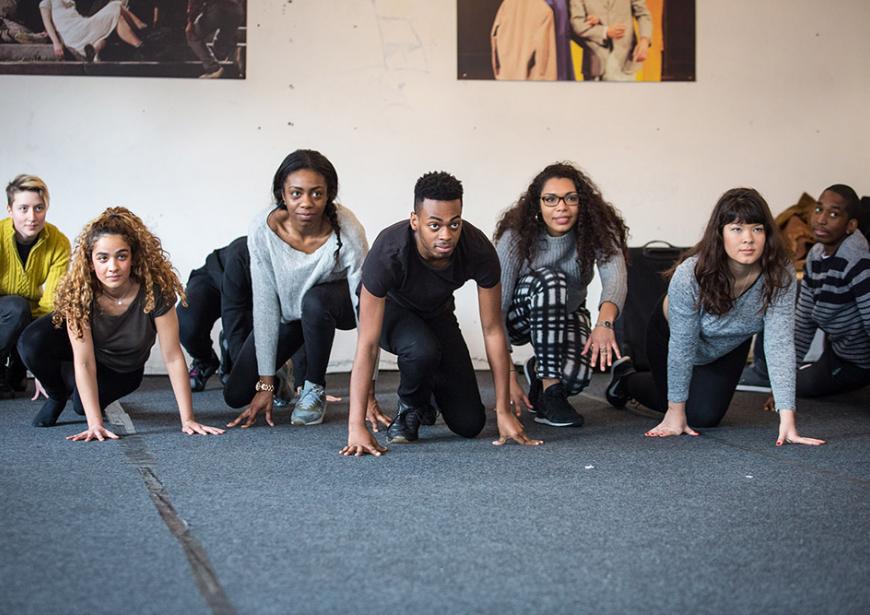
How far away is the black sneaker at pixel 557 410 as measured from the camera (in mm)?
3049

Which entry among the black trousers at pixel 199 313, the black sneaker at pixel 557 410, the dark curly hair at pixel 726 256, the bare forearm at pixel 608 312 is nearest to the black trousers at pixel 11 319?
the black trousers at pixel 199 313

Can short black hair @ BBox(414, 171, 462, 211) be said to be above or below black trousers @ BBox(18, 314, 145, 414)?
above

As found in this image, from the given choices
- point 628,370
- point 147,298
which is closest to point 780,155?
point 628,370

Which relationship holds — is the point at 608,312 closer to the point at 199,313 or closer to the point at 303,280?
the point at 303,280

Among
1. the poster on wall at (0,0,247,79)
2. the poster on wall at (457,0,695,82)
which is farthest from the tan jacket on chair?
the poster on wall at (0,0,247,79)

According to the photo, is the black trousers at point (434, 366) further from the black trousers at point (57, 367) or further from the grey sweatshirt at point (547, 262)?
the black trousers at point (57, 367)

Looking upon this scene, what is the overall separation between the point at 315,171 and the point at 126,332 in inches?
29.5

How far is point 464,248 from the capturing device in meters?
2.64

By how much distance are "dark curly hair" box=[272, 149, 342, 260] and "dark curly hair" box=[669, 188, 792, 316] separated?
43.9 inches

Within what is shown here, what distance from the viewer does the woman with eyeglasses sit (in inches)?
121

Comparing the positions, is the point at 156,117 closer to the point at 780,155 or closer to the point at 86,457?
the point at 86,457

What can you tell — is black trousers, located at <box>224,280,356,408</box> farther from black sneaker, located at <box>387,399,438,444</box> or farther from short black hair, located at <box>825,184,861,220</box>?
short black hair, located at <box>825,184,861,220</box>

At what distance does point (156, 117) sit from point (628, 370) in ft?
8.31

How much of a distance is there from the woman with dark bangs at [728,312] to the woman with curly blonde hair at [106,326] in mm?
1397
